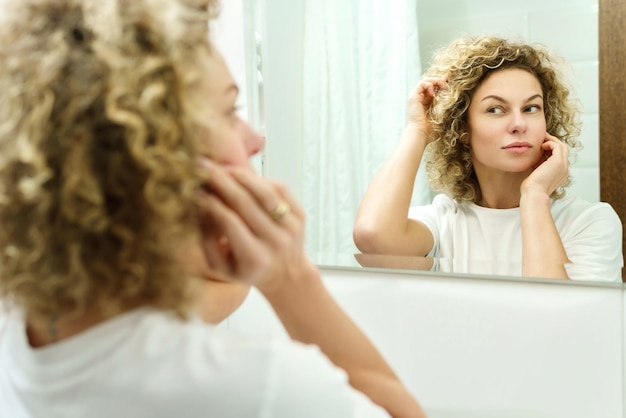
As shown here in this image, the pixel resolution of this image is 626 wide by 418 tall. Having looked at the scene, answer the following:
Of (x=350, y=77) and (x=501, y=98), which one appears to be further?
(x=350, y=77)

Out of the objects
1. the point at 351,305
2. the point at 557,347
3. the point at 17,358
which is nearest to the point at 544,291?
the point at 557,347

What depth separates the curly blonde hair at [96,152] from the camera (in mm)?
402

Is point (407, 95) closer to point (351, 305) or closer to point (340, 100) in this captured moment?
point (340, 100)

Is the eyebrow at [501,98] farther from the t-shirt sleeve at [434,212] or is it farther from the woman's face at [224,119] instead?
the woman's face at [224,119]

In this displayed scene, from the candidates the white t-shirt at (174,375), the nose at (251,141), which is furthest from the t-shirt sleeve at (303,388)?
the nose at (251,141)

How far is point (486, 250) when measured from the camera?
932mm

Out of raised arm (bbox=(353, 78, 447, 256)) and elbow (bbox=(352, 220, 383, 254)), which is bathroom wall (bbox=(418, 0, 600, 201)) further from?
elbow (bbox=(352, 220, 383, 254))

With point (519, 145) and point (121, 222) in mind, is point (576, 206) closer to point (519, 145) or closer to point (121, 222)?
point (519, 145)

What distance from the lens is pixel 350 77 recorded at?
1023 mm

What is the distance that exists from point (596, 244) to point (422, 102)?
0.32m

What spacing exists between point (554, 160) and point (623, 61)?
0.16 meters

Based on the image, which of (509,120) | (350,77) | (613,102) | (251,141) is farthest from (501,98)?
(251,141)

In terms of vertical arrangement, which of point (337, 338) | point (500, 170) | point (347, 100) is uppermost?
point (347, 100)

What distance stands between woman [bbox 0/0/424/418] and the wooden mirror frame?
21.5 inches
